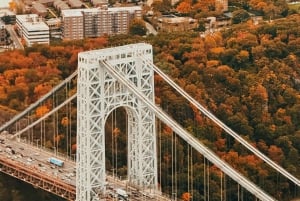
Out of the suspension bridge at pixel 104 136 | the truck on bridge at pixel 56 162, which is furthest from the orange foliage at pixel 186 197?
the truck on bridge at pixel 56 162

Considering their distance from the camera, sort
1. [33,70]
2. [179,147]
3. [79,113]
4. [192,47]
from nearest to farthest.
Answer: [79,113], [179,147], [33,70], [192,47]

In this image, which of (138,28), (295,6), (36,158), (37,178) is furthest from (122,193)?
(295,6)

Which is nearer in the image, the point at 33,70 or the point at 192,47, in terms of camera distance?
the point at 33,70

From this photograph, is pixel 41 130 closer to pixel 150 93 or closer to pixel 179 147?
pixel 179 147

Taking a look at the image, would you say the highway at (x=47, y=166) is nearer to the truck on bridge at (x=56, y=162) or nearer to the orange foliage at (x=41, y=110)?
the truck on bridge at (x=56, y=162)

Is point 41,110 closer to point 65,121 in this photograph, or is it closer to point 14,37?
point 65,121

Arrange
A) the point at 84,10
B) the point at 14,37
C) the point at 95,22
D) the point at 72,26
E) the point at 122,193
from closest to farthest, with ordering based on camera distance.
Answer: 1. the point at 122,193
2. the point at 72,26
3. the point at 14,37
4. the point at 95,22
5. the point at 84,10

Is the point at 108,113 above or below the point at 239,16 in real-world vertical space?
above

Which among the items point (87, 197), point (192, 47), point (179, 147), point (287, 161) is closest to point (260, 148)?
point (287, 161)
